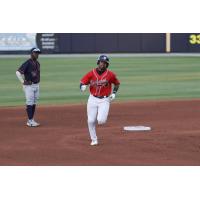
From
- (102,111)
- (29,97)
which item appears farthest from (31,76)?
(102,111)

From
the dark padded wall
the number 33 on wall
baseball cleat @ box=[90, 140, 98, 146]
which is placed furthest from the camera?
the dark padded wall

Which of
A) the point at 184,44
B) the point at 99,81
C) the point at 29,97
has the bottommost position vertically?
the point at 184,44

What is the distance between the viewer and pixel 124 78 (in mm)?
29234

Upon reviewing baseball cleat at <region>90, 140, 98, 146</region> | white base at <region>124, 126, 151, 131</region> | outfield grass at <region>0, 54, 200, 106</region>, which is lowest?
outfield grass at <region>0, 54, 200, 106</region>

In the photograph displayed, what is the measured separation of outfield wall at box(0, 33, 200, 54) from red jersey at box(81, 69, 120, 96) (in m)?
30.4

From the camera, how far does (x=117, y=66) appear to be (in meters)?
35.5

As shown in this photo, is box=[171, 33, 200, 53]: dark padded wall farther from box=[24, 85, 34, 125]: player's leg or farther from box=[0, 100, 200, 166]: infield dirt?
box=[24, 85, 34, 125]: player's leg

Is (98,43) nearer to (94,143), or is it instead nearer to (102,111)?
(94,143)

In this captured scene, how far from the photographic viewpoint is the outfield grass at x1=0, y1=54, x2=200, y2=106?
73.8ft

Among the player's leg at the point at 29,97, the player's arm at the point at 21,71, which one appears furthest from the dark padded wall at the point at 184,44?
the player's arm at the point at 21,71

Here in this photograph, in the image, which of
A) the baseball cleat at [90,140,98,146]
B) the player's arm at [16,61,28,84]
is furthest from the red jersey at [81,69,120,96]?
the player's arm at [16,61,28,84]

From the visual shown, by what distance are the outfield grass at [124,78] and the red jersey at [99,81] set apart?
816 cm

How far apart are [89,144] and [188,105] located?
7006 mm

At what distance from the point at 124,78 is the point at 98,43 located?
568 inches
